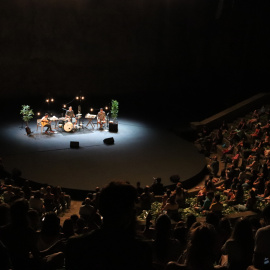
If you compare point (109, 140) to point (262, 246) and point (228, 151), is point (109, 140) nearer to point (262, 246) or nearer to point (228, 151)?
point (228, 151)

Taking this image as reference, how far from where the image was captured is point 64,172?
1202 cm

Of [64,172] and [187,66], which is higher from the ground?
[187,66]

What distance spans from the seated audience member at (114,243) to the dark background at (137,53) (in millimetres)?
16397

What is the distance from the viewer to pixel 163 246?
4410 mm

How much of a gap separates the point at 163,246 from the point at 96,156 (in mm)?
8993

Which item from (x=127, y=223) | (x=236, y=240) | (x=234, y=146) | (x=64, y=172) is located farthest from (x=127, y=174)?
(x=127, y=223)

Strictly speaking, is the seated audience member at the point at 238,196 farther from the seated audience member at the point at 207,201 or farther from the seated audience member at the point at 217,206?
the seated audience member at the point at 217,206

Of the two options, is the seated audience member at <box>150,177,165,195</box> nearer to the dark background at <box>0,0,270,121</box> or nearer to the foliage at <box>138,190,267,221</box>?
the foliage at <box>138,190,267,221</box>

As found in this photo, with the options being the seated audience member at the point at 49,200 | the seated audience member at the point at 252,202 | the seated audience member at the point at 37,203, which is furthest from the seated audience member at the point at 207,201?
the seated audience member at the point at 37,203

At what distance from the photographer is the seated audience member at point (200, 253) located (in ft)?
11.2

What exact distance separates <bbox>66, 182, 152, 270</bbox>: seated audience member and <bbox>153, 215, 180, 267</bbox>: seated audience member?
1.79m

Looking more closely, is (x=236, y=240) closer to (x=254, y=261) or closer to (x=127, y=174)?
(x=254, y=261)

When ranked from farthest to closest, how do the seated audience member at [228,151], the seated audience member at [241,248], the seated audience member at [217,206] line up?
the seated audience member at [228,151], the seated audience member at [217,206], the seated audience member at [241,248]

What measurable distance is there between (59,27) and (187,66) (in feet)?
23.6
